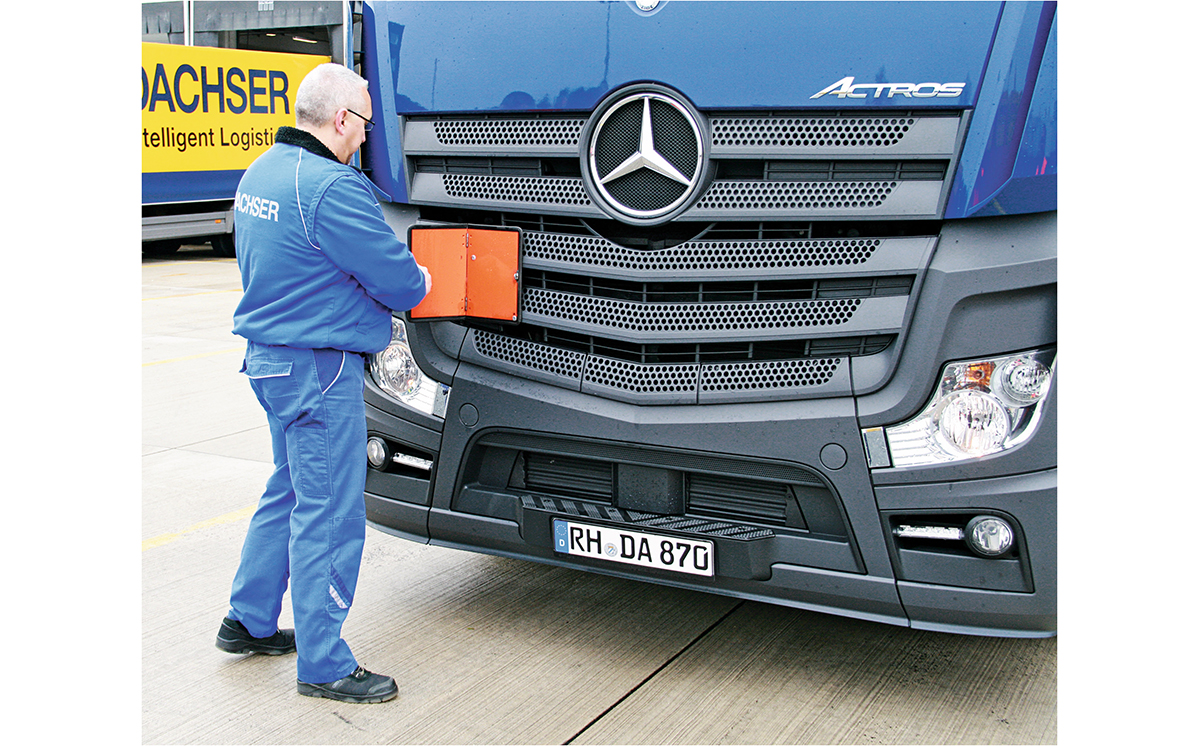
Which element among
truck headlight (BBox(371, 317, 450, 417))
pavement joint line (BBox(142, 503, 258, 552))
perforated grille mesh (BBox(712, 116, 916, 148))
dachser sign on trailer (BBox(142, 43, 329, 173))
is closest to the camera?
perforated grille mesh (BBox(712, 116, 916, 148))

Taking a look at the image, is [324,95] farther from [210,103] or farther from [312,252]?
[210,103]

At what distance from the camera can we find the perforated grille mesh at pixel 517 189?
3102mm

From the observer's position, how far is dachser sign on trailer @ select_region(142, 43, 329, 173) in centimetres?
1538

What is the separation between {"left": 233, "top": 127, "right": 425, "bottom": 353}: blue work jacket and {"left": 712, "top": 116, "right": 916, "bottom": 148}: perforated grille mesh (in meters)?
1.00

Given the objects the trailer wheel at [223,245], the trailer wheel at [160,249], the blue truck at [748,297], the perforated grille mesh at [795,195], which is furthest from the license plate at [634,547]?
the trailer wheel at [160,249]

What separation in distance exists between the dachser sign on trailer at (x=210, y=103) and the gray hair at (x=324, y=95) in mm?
13205

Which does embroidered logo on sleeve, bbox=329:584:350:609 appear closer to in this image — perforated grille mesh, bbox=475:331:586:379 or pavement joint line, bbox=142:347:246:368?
perforated grille mesh, bbox=475:331:586:379

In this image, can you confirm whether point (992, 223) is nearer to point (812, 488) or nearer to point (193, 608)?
point (812, 488)

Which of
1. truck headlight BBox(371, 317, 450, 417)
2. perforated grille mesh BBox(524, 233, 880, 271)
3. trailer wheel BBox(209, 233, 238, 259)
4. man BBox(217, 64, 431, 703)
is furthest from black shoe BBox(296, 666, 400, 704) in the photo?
trailer wheel BBox(209, 233, 238, 259)

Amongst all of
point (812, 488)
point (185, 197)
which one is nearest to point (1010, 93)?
point (812, 488)

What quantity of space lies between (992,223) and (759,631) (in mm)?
1661

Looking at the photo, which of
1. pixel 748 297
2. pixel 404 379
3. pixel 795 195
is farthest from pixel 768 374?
pixel 404 379

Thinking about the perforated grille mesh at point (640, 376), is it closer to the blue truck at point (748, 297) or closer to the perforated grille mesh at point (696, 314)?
the blue truck at point (748, 297)

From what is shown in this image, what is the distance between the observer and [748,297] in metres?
2.98
